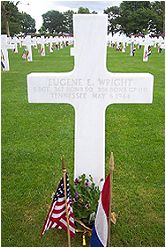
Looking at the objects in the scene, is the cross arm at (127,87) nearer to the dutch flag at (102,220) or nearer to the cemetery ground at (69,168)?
the dutch flag at (102,220)

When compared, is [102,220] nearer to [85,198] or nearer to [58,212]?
[58,212]

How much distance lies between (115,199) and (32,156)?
154cm

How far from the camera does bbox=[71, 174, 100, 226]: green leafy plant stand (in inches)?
121

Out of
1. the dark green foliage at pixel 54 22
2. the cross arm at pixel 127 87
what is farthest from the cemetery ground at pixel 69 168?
the dark green foliage at pixel 54 22

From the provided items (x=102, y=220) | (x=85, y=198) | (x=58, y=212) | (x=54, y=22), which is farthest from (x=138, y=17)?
(x=102, y=220)

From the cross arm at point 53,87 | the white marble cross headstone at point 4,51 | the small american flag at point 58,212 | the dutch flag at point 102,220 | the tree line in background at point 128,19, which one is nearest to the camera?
the dutch flag at point 102,220

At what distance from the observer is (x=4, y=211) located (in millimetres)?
3439

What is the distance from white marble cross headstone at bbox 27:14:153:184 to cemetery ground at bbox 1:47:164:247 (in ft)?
2.89

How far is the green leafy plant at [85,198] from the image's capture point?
3.07 m

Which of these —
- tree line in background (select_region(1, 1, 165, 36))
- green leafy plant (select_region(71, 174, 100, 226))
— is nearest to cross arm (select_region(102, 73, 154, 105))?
green leafy plant (select_region(71, 174, 100, 226))

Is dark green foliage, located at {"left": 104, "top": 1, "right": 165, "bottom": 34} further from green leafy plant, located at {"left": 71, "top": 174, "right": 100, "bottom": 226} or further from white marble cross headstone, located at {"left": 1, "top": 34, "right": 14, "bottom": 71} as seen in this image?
green leafy plant, located at {"left": 71, "top": 174, "right": 100, "bottom": 226}

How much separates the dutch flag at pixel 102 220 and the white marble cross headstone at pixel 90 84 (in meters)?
0.74

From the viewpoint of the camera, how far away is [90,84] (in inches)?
114

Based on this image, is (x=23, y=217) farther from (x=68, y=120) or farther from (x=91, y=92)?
(x=68, y=120)
